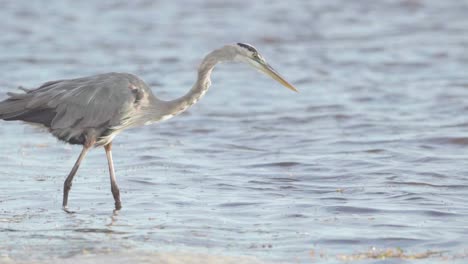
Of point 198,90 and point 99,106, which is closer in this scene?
point 99,106

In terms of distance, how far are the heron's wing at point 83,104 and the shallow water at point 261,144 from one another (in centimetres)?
66

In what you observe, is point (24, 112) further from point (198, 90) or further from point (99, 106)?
point (198, 90)

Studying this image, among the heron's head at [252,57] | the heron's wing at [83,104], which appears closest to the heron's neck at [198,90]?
the heron's head at [252,57]

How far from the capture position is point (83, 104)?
8.37 metres

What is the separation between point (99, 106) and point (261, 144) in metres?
3.25

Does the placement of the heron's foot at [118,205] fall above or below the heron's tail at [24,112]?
below

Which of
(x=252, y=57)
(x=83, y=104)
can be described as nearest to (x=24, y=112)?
(x=83, y=104)

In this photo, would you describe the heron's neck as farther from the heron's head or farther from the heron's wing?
the heron's wing

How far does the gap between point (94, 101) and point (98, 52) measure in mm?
9608

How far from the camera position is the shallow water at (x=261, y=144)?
7.25 m

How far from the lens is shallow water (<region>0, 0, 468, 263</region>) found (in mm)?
7250

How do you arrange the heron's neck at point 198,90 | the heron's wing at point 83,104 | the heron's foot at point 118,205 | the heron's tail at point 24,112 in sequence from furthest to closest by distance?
the heron's neck at point 198,90 < the heron's tail at point 24,112 < the heron's wing at point 83,104 < the heron's foot at point 118,205

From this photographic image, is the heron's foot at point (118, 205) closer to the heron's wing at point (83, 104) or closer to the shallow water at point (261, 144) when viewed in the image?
the shallow water at point (261, 144)

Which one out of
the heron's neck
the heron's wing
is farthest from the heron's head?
the heron's wing
